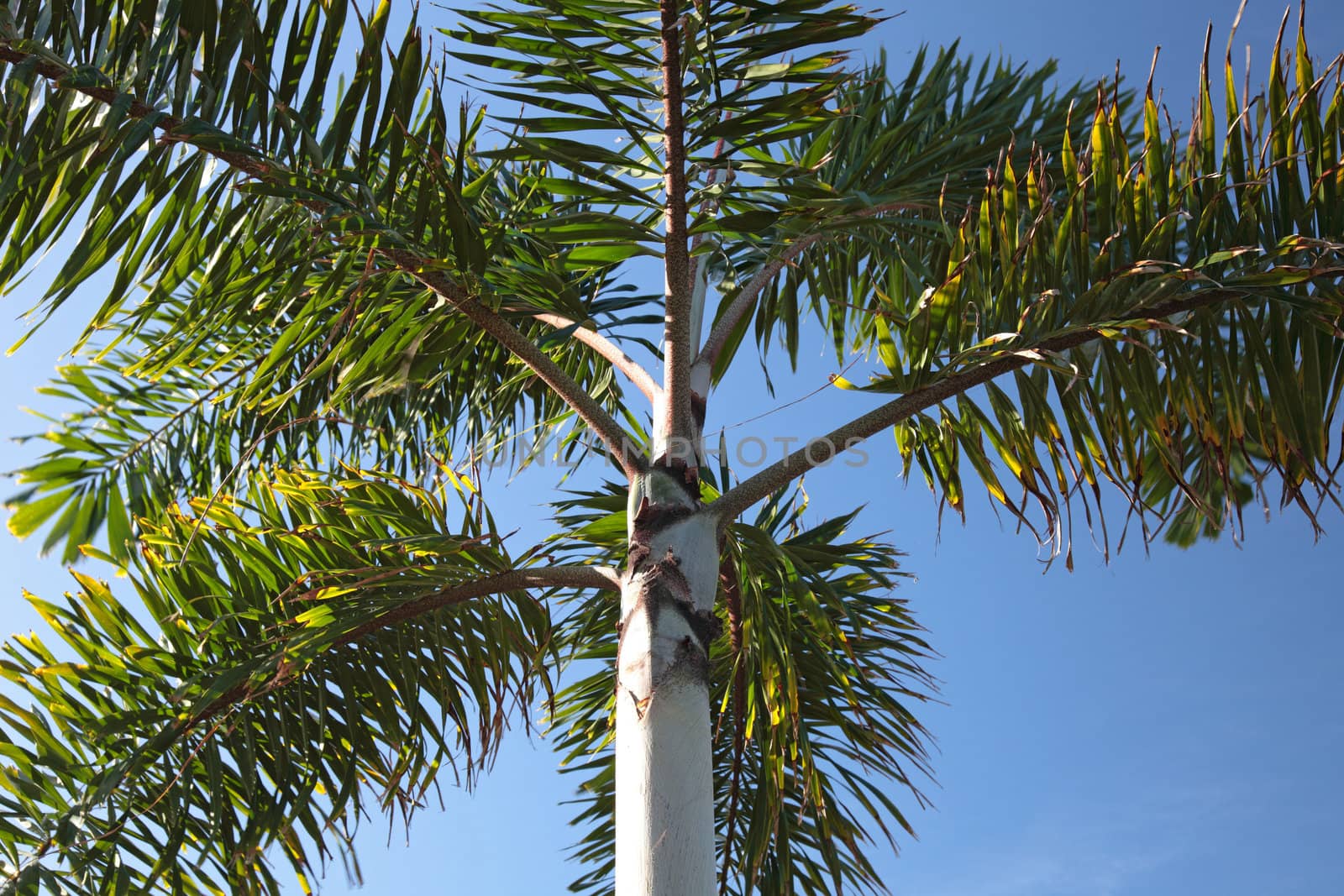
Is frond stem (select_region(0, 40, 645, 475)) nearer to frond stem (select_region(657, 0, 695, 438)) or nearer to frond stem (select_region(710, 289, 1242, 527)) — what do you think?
frond stem (select_region(657, 0, 695, 438))

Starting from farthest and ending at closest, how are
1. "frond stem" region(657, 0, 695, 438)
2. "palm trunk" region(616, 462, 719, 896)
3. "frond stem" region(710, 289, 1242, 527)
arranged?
"frond stem" region(657, 0, 695, 438)
"frond stem" region(710, 289, 1242, 527)
"palm trunk" region(616, 462, 719, 896)

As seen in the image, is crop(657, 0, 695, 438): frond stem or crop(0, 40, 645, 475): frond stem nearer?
crop(0, 40, 645, 475): frond stem

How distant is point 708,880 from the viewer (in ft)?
5.43

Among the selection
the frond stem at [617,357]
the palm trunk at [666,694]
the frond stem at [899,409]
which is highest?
the frond stem at [617,357]

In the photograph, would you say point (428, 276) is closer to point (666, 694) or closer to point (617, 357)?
point (617, 357)

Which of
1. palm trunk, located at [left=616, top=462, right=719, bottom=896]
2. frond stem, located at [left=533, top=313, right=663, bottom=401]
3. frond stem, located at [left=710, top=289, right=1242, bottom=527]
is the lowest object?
palm trunk, located at [left=616, top=462, right=719, bottom=896]

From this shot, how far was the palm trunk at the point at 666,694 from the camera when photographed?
1.66 m

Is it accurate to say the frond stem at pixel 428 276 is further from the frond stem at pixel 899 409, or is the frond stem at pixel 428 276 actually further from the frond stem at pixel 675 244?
the frond stem at pixel 899 409

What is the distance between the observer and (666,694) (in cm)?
178

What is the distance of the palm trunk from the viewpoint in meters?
1.66

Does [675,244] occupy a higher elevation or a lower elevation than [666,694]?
higher

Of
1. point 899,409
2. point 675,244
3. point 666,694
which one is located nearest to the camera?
point 666,694

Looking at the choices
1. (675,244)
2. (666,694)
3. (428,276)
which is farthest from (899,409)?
(428,276)

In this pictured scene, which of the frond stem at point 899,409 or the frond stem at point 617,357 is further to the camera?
the frond stem at point 617,357
